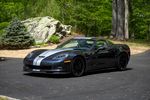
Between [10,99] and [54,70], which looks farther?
[54,70]

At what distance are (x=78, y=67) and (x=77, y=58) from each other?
331mm

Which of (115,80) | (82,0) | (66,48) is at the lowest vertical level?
(115,80)

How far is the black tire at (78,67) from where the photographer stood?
14.1 meters

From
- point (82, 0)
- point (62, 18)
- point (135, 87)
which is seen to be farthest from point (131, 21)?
point (135, 87)

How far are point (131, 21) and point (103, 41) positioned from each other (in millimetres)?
32605

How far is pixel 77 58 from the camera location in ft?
46.4

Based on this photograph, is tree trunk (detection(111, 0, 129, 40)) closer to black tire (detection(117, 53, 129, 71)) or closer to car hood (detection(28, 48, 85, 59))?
black tire (detection(117, 53, 129, 71))

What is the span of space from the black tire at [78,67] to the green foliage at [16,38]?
43.3 feet

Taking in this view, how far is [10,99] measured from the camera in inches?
367

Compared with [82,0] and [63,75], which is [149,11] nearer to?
[82,0]

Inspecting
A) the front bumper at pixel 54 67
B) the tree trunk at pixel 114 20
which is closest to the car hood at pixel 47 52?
the front bumper at pixel 54 67

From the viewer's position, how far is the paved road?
10.3 m

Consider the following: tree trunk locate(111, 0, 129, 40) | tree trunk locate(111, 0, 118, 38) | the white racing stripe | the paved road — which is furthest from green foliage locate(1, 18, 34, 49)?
the white racing stripe

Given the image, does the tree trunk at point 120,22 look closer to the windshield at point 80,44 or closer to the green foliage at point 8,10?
the green foliage at point 8,10
